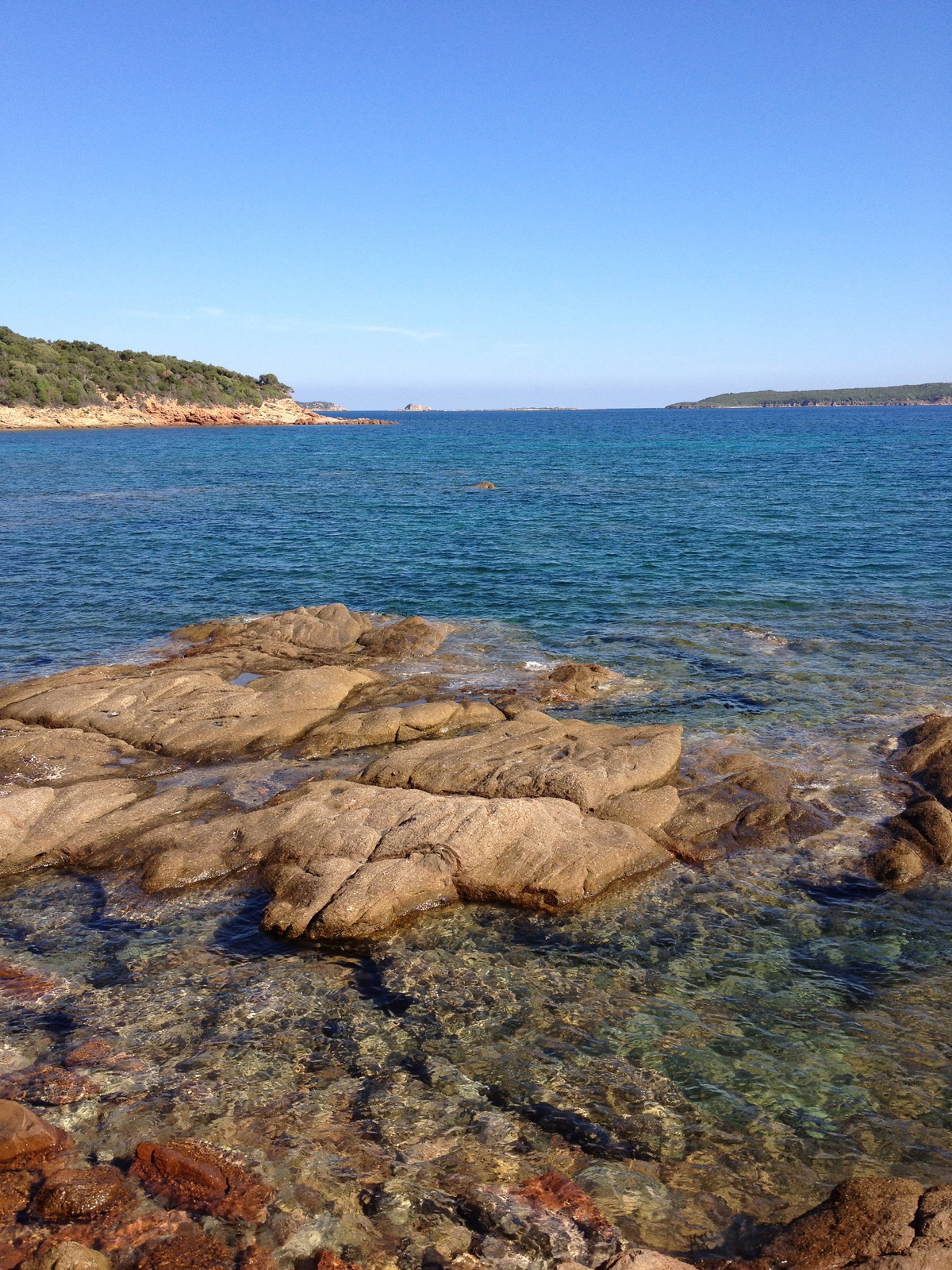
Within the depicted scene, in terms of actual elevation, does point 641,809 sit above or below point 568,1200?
above

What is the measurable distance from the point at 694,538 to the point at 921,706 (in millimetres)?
25072

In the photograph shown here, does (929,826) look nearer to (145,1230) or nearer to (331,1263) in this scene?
(331,1263)

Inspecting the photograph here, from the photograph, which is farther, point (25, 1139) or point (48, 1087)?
point (48, 1087)

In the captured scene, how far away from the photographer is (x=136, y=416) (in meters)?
157

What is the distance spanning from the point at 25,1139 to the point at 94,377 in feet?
576

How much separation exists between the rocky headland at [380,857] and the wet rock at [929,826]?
4 centimetres

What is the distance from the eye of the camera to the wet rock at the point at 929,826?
1394 centimetres

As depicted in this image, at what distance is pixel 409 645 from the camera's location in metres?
25.6

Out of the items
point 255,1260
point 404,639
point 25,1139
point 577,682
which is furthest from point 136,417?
point 255,1260

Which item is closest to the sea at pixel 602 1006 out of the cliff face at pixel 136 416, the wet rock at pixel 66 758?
the wet rock at pixel 66 758

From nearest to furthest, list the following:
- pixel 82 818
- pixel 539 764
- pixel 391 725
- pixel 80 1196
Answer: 1. pixel 80 1196
2. pixel 82 818
3. pixel 539 764
4. pixel 391 725

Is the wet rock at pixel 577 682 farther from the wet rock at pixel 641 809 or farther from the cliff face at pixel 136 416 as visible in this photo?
the cliff face at pixel 136 416

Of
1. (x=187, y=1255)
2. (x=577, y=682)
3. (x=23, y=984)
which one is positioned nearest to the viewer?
(x=187, y=1255)

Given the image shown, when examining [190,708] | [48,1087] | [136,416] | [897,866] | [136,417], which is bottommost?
[897,866]
